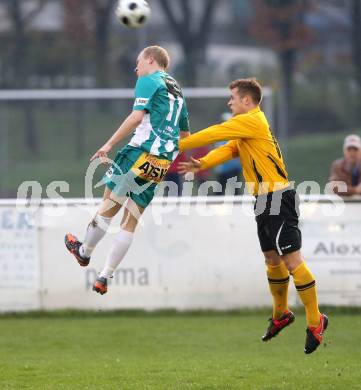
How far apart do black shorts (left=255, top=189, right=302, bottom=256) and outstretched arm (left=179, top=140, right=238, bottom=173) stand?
47cm

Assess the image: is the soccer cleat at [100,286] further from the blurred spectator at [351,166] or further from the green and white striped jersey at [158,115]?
the blurred spectator at [351,166]

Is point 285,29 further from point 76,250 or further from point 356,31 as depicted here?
point 76,250

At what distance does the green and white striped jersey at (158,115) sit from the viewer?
8266mm

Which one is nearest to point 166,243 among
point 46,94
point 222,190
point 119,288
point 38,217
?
point 119,288

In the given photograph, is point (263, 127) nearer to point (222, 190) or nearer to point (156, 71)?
point (156, 71)

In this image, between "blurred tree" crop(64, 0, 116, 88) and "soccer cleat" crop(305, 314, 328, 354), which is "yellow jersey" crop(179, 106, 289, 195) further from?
"blurred tree" crop(64, 0, 116, 88)

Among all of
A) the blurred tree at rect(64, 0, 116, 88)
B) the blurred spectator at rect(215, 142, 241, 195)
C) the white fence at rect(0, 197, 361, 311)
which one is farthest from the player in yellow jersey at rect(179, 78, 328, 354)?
the blurred tree at rect(64, 0, 116, 88)

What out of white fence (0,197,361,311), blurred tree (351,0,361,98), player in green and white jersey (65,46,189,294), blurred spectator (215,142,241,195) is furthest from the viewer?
blurred tree (351,0,361,98)

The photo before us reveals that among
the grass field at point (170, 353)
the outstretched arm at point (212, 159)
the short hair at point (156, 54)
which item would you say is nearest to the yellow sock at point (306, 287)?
the grass field at point (170, 353)

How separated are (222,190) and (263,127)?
671cm

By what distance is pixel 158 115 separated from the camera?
834 centimetres

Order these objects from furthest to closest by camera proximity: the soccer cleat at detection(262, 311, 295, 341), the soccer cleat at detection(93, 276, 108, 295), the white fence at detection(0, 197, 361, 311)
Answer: the white fence at detection(0, 197, 361, 311), the soccer cleat at detection(262, 311, 295, 341), the soccer cleat at detection(93, 276, 108, 295)

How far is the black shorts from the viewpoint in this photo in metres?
8.47

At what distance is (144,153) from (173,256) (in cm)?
439
